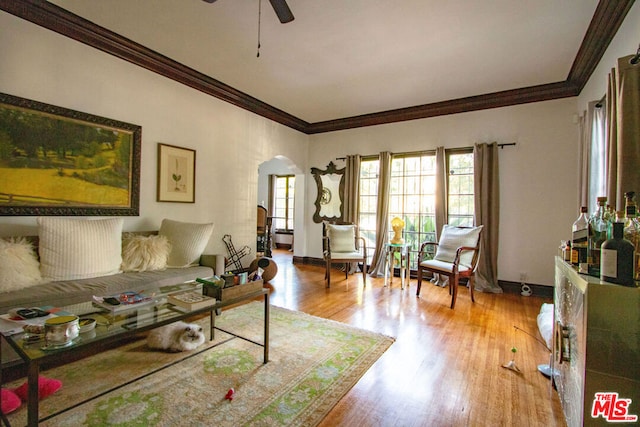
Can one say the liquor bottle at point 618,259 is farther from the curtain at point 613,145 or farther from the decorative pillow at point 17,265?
the decorative pillow at point 17,265

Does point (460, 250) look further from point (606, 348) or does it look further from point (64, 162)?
point (64, 162)

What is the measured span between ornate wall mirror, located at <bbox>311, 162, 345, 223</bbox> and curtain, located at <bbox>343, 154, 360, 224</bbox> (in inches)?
6.2

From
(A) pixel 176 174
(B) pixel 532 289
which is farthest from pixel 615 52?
(A) pixel 176 174

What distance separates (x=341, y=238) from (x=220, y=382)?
3.09 meters

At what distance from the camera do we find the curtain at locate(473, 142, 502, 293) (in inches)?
166

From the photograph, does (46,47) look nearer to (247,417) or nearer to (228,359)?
(228,359)

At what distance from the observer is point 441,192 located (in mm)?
4578

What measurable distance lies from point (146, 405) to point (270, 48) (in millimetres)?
3181

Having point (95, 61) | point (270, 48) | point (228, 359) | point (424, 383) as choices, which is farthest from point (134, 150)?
Result: point (424, 383)

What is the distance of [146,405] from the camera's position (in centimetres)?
163

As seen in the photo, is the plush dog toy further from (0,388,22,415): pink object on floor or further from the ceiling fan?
the ceiling fan

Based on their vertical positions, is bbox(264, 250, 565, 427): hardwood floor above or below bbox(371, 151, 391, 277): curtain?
below

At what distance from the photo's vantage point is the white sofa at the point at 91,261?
6.84ft

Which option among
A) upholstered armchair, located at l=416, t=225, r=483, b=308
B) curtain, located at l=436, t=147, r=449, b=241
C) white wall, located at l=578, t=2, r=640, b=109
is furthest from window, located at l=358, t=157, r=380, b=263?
white wall, located at l=578, t=2, r=640, b=109
